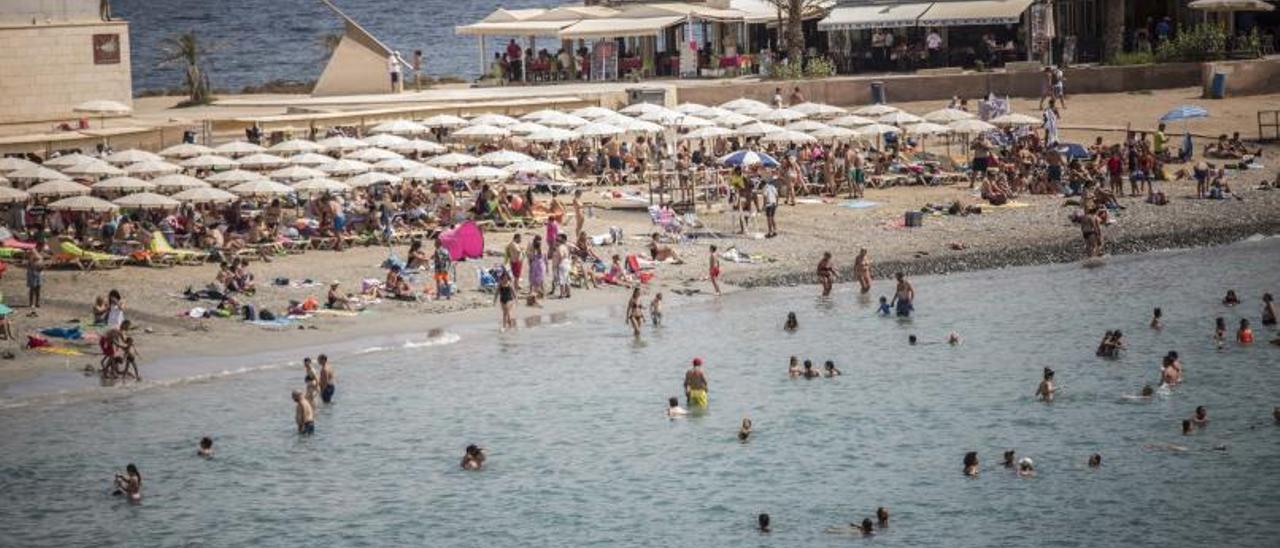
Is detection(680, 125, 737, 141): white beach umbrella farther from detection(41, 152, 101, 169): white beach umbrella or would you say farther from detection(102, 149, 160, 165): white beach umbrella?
detection(41, 152, 101, 169): white beach umbrella

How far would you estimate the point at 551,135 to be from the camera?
50.4 metres

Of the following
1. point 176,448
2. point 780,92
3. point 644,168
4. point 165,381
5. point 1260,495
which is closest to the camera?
point 1260,495

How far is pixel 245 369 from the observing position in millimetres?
35031

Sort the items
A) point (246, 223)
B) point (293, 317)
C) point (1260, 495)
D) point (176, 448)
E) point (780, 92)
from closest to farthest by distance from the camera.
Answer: point (1260, 495), point (176, 448), point (293, 317), point (246, 223), point (780, 92)

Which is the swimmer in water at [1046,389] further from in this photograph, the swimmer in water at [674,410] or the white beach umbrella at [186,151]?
the white beach umbrella at [186,151]

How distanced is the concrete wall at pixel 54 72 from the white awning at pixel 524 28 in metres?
12.7

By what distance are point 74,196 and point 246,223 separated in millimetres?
3576

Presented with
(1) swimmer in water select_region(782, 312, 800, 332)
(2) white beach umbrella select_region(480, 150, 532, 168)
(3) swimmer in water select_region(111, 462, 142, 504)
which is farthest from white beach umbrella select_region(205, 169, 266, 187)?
(3) swimmer in water select_region(111, 462, 142, 504)

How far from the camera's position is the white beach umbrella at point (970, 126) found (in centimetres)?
5120

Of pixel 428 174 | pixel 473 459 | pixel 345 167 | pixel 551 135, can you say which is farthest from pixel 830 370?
pixel 551 135

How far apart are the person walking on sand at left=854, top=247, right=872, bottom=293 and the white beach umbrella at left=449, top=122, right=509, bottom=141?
481 inches

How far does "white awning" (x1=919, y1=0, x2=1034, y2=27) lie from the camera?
61562 mm

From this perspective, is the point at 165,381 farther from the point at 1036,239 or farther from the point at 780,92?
the point at 780,92

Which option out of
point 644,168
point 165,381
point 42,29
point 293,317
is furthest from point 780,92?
point 165,381
